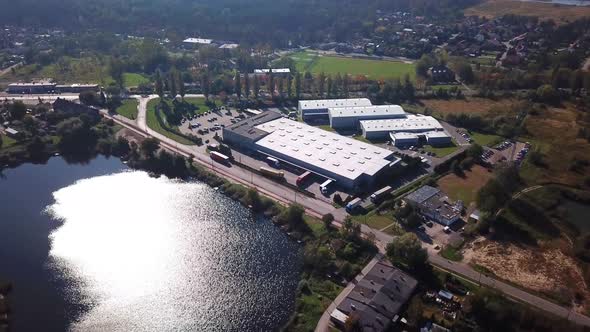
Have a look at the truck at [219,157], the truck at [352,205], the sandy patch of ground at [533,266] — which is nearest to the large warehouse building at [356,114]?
the truck at [219,157]

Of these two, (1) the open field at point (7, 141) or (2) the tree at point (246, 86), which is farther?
(2) the tree at point (246, 86)

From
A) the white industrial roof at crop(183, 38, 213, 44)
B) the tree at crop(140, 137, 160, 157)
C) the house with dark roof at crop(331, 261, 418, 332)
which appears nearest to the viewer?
the house with dark roof at crop(331, 261, 418, 332)

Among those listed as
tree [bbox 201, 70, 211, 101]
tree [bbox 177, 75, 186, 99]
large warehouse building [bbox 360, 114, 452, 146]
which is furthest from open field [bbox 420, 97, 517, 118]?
tree [bbox 177, 75, 186, 99]

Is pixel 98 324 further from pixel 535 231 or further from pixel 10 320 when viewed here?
pixel 535 231

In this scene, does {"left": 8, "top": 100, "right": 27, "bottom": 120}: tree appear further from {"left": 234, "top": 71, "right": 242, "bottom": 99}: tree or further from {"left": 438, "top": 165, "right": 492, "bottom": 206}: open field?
→ {"left": 438, "top": 165, "right": 492, "bottom": 206}: open field

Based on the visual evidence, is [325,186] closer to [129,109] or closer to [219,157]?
[219,157]

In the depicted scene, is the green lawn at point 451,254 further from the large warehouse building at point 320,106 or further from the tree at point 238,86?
the tree at point 238,86
